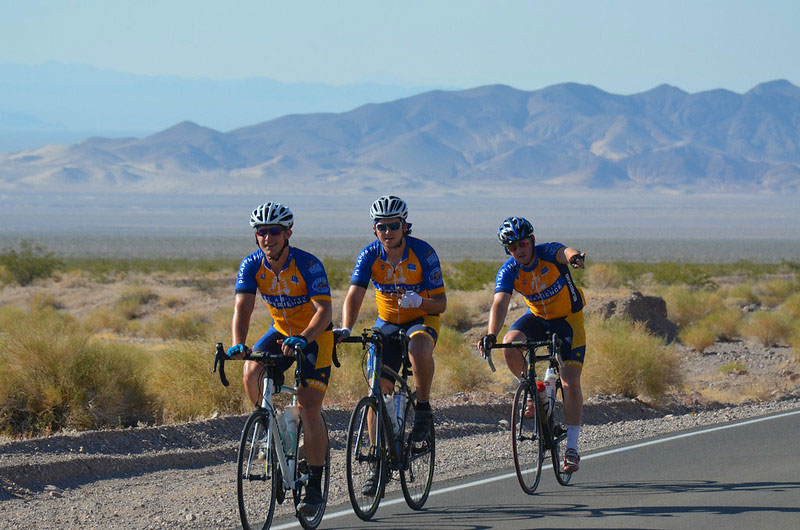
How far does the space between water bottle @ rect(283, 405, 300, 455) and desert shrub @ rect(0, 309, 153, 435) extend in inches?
215

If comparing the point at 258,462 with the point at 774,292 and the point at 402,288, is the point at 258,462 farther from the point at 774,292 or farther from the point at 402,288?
the point at 774,292

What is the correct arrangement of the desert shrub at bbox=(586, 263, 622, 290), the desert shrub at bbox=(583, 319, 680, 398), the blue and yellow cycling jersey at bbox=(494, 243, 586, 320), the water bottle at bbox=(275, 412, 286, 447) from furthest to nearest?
1. the desert shrub at bbox=(586, 263, 622, 290)
2. the desert shrub at bbox=(583, 319, 680, 398)
3. the blue and yellow cycling jersey at bbox=(494, 243, 586, 320)
4. the water bottle at bbox=(275, 412, 286, 447)

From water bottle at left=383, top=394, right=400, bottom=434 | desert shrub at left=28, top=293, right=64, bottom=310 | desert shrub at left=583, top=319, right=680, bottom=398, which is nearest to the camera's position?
water bottle at left=383, top=394, right=400, bottom=434

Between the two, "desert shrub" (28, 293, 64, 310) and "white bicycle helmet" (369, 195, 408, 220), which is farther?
"desert shrub" (28, 293, 64, 310)

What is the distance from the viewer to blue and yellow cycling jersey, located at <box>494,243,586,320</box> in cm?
922

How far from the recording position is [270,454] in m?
6.94

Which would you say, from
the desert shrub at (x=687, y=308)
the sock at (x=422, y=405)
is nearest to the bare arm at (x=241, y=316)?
the sock at (x=422, y=405)

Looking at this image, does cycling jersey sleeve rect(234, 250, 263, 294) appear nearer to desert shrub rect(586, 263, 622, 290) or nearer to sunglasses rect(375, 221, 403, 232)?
sunglasses rect(375, 221, 403, 232)

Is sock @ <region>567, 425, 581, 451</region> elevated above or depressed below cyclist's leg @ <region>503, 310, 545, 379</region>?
below

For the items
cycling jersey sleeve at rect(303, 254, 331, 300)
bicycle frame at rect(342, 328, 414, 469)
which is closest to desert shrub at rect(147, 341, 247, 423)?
bicycle frame at rect(342, 328, 414, 469)

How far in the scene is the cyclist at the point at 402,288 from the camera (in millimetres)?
8383

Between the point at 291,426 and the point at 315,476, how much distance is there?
16.4 inches

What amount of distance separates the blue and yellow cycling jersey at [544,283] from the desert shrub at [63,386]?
533cm

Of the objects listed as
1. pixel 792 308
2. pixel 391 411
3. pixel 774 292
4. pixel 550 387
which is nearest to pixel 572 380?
pixel 550 387
